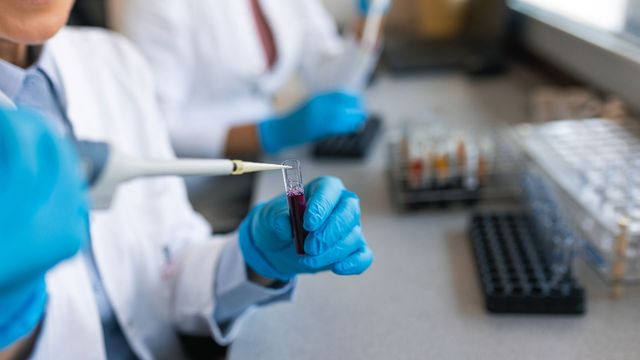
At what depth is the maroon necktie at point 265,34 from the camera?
5.16 ft

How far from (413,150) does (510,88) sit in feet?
2.50

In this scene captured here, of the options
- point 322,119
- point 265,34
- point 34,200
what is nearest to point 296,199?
point 34,200

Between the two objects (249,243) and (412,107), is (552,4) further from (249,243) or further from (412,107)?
(249,243)

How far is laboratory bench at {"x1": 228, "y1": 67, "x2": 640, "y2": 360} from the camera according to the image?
2.24ft

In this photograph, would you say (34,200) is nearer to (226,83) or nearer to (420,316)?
(420,316)

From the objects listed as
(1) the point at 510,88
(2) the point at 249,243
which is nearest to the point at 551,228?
(2) the point at 249,243

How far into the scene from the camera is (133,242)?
95cm

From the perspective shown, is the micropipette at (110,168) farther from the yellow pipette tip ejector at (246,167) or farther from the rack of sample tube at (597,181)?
the rack of sample tube at (597,181)

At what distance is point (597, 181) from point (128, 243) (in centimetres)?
80

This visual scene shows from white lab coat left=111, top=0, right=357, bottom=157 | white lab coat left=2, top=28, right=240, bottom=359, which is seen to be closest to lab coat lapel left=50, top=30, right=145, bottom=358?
white lab coat left=2, top=28, right=240, bottom=359

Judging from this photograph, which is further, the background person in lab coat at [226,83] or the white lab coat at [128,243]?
the background person in lab coat at [226,83]

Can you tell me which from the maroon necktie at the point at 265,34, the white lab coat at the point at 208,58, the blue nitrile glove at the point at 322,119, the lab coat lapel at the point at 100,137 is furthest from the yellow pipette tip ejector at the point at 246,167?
the maroon necktie at the point at 265,34

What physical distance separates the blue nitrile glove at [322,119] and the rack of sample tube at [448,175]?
0.87ft

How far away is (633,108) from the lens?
3.69 ft
